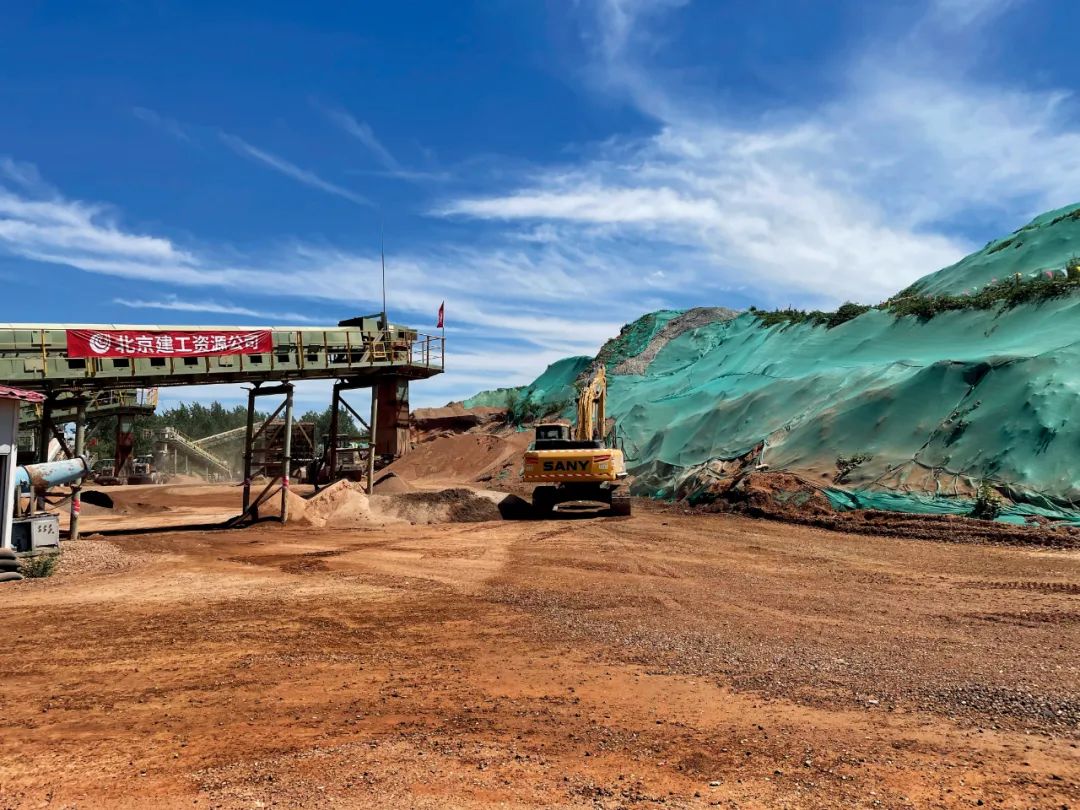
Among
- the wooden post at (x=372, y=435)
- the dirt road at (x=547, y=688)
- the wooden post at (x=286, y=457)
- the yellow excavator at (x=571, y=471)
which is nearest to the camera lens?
the dirt road at (x=547, y=688)

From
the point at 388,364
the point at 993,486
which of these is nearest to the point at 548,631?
the point at 993,486

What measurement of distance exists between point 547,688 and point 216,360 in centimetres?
1725

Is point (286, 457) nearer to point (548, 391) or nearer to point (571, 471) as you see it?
point (571, 471)

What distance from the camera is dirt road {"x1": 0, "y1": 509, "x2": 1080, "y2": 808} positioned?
470cm

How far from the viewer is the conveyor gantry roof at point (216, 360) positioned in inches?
717

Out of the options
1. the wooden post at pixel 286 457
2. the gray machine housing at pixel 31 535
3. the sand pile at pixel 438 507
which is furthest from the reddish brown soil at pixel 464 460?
the gray machine housing at pixel 31 535

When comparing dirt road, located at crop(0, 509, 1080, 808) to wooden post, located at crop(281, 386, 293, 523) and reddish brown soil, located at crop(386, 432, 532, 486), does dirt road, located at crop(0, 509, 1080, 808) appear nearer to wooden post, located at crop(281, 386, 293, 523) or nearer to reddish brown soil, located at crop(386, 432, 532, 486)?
wooden post, located at crop(281, 386, 293, 523)

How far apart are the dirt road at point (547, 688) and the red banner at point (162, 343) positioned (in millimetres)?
8059

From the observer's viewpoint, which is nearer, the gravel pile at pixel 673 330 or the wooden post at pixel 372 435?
the wooden post at pixel 372 435

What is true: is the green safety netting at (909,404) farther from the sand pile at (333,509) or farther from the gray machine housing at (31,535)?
the gray machine housing at (31,535)

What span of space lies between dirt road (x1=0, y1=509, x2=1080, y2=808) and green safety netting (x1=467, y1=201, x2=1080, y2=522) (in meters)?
6.19

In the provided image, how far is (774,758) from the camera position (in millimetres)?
5043

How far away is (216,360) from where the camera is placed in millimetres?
21109

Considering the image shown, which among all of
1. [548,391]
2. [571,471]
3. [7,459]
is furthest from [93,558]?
[548,391]
